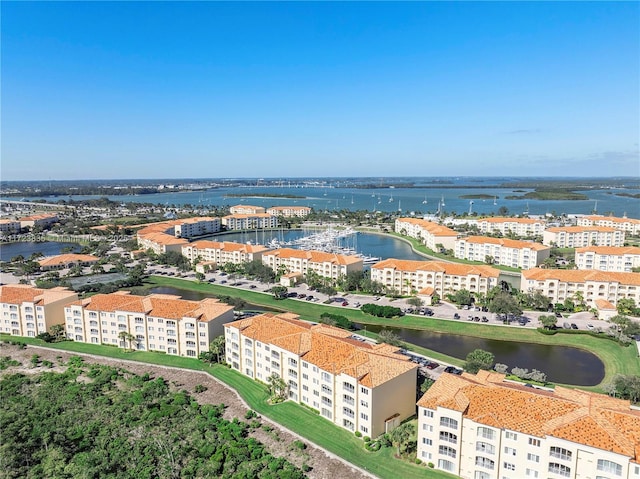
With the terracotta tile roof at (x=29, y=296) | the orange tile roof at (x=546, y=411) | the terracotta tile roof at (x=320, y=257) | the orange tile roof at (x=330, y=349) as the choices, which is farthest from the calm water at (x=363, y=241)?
the orange tile roof at (x=546, y=411)

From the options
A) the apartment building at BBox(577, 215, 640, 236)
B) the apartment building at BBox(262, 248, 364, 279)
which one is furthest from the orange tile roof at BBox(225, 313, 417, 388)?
the apartment building at BBox(577, 215, 640, 236)

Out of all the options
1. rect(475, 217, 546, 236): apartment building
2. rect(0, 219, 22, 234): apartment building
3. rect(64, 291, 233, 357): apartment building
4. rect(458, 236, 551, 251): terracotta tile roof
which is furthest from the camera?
rect(0, 219, 22, 234): apartment building

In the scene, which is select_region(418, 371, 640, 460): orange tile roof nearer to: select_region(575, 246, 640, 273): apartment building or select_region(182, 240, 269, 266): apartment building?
select_region(575, 246, 640, 273): apartment building

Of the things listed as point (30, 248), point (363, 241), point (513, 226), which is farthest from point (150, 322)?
point (513, 226)

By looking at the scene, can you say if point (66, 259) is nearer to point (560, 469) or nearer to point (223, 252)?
point (223, 252)

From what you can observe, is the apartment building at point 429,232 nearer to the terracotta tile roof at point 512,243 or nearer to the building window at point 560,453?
the terracotta tile roof at point 512,243

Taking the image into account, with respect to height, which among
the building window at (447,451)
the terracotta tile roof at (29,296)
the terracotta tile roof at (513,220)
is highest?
the terracotta tile roof at (513,220)

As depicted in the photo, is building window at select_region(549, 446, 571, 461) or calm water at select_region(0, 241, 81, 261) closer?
building window at select_region(549, 446, 571, 461)

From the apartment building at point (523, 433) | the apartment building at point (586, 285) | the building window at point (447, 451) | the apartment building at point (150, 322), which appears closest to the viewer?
the apartment building at point (523, 433)

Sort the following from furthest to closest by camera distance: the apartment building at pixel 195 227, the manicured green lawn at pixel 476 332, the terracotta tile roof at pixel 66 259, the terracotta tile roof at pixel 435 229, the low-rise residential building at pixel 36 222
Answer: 1. the low-rise residential building at pixel 36 222
2. the apartment building at pixel 195 227
3. the terracotta tile roof at pixel 435 229
4. the terracotta tile roof at pixel 66 259
5. the manicured green lawn at pixel 476 332
